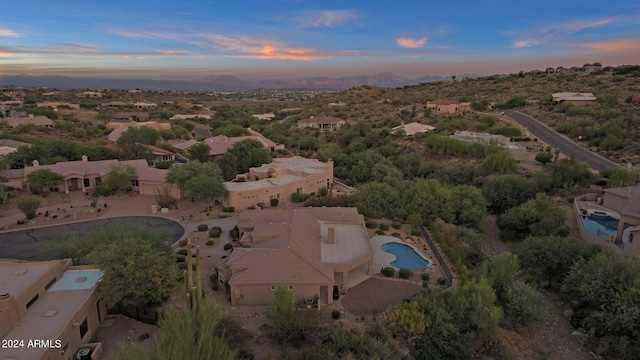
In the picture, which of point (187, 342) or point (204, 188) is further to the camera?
point (204, 188)

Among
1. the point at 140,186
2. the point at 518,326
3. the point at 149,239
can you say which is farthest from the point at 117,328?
the point at 140,186

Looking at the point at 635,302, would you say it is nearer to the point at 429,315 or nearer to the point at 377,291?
the point at 429,315

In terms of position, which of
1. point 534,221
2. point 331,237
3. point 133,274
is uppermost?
point 133,274

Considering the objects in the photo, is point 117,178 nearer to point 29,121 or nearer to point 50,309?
point 50,309

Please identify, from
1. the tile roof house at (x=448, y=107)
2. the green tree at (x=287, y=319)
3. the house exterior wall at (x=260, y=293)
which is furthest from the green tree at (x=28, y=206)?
the tile roof house at (x=448, y=107)

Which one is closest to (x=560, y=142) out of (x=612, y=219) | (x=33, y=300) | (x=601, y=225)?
(x=612, y=219)

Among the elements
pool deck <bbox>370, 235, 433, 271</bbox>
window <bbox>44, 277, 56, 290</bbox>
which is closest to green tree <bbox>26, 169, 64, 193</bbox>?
window <bbox>44, 277, 56, 290</bbox>
